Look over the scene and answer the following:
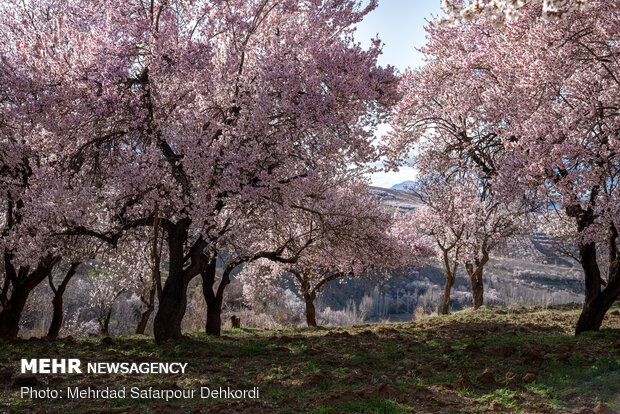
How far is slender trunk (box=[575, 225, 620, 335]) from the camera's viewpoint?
37.5ft

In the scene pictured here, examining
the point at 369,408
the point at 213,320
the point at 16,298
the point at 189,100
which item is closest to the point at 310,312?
the point at 213,320

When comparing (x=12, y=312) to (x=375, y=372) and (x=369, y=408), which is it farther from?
(x=369, y=408)

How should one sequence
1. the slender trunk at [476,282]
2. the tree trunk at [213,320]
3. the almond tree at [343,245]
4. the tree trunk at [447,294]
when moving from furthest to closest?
1. the slender trunk at [476,282]
2. the tree trunk at [447,294]
3. the tree trunk at [213,320]
4. the almond tree at [343,245]

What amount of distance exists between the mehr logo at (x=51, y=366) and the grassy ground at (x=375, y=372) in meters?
0.28

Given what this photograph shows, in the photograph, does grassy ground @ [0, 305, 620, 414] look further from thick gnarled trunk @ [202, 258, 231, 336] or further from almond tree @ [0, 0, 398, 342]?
almond tree @ [0, 0, 398, 342]

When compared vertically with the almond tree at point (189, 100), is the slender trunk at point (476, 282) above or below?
below

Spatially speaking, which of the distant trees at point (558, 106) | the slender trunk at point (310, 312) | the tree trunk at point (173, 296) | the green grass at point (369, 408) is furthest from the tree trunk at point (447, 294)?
the green grass at point (369, 408)

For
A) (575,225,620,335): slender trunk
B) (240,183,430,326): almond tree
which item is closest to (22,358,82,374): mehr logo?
(240,183,430,326): almond tree

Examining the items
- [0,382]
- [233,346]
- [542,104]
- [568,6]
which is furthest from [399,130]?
[0,382]

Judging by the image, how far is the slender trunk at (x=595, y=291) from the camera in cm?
1144

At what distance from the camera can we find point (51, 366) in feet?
32.6

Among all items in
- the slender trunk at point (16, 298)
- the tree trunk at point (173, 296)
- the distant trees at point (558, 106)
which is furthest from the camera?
the slender trunk at point (16, 298)

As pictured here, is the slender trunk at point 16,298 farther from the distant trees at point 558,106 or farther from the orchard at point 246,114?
the distant trees at point 558,106

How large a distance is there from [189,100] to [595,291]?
11685mm
